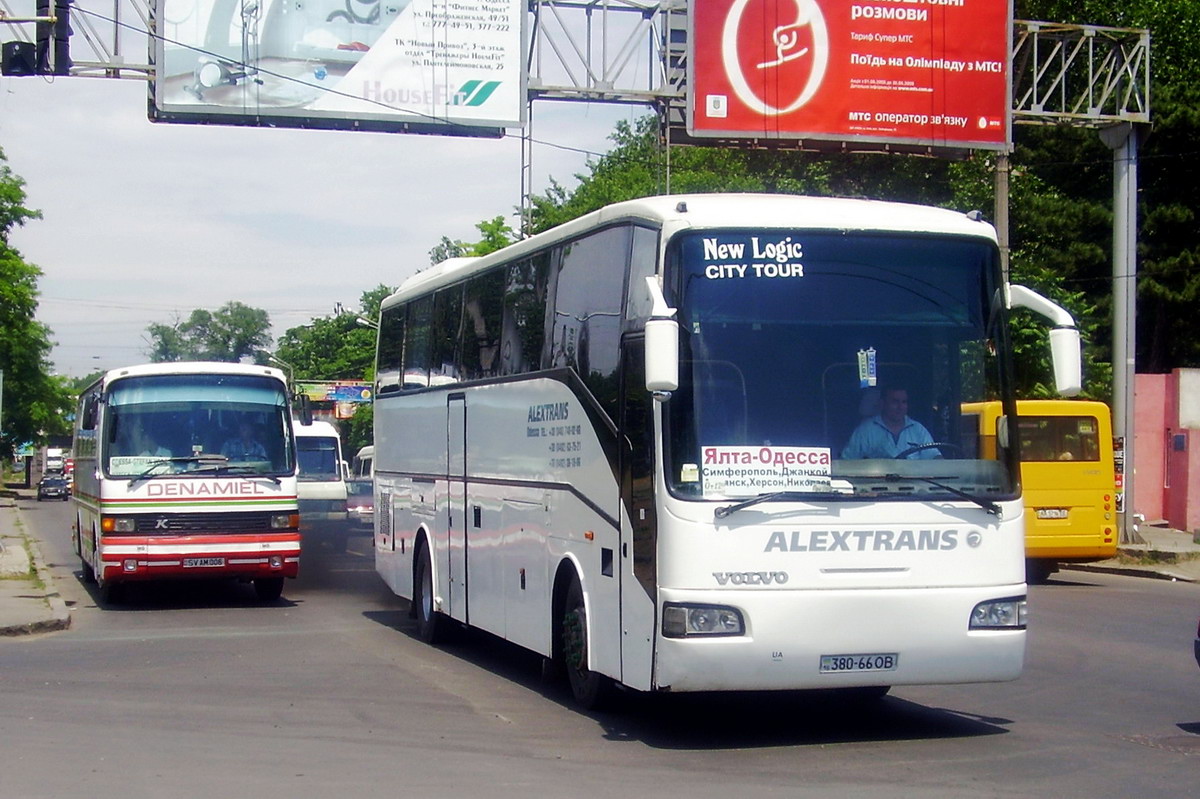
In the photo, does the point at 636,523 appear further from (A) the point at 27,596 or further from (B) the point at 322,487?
(B) the point at 322,487

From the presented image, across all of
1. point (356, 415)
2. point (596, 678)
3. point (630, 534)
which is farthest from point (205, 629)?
point (356, 415)

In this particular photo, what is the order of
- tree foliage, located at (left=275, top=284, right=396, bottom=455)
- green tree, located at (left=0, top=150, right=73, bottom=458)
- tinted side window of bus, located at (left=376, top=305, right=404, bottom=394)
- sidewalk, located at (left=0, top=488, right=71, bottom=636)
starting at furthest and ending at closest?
tree foliage, located at (left=275, top=284, right=396, bottom=455)
green tree, located at (left=0, top=150, right=73, bottom=458)
tinted side window of bus, located at (left=376, top=305, right=404, bottom=394)
sidewalk, located at (left=0, top=488, right=71, bottom=636)

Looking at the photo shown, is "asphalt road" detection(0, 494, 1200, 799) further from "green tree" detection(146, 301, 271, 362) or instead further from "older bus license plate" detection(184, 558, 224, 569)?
"green tree" detection(146, 301, 271, 362)

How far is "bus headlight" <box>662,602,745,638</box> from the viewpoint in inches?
346

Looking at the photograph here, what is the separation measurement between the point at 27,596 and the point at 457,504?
8.16 metres

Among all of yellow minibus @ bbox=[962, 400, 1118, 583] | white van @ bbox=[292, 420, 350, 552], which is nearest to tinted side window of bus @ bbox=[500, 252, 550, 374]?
yellow minibus @ bbox=[962, 400, 1118, 583]

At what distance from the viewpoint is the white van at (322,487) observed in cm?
3341

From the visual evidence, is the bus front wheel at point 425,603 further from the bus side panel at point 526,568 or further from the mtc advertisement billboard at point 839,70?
the mtc advertisement billboard at point 839,70

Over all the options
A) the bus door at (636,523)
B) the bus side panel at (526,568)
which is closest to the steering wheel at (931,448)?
the bus door at (636,523)

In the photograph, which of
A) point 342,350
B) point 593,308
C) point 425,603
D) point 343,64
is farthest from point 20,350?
point 593,308

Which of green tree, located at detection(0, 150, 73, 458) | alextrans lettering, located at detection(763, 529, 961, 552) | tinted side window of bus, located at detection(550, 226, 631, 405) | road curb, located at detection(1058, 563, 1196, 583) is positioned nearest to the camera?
alextrans lettering, located at detection(763, 529, 961, 552)

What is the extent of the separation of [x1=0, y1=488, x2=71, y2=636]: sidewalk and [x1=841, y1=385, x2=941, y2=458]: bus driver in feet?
34.0

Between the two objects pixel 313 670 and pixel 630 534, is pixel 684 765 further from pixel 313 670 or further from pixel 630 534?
pixel 313 670

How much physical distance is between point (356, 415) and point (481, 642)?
73.0 metres
